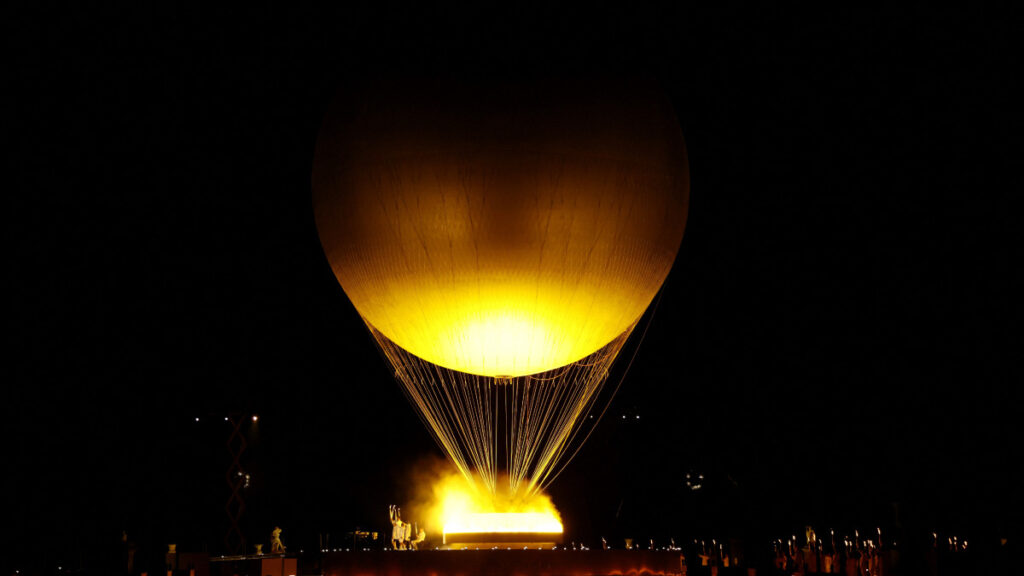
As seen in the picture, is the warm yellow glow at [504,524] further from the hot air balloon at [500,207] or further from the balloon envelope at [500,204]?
the balloon envelope at [500,204]

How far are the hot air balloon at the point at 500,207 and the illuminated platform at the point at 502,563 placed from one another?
8.68 ft

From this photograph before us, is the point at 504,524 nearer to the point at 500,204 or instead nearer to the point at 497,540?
the point at 497,540

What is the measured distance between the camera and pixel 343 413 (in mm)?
22062

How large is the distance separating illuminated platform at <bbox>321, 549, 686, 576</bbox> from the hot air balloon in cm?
265

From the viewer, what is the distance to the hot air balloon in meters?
10.9

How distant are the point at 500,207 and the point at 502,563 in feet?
13.0

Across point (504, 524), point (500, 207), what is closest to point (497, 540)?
point (504, 524)

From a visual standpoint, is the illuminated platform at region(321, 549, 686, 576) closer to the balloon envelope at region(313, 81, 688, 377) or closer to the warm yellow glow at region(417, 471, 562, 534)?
the warm yellow glow at region(417, 471, 562, 534)

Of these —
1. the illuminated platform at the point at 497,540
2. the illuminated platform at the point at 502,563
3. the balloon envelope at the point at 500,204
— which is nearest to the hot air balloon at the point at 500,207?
the balloon envelope at the point at 500,204

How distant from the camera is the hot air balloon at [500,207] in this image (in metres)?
10.9

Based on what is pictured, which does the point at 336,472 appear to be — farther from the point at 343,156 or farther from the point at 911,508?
the point at 911,508

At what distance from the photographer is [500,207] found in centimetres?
1106

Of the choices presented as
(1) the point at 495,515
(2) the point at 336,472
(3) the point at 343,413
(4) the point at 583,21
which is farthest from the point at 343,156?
(2) the point at 336,472

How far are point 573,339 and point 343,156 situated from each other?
12.1 feet
